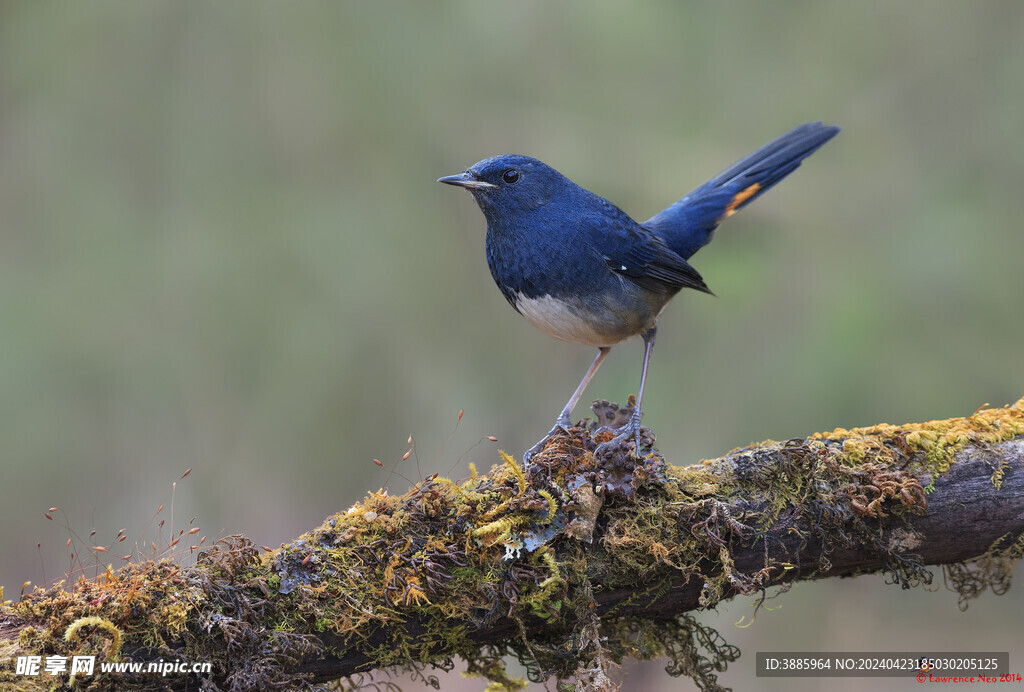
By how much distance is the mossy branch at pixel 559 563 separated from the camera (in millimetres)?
2846

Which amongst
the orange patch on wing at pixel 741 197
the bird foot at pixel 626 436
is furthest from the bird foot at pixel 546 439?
the orange patch on wing at pixel 741 197

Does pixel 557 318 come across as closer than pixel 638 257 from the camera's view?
Yes

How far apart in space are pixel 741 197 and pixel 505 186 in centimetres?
182

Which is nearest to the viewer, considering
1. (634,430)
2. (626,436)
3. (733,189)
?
(626,436)

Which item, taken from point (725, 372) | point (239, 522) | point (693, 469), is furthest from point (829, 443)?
point (239, 522)

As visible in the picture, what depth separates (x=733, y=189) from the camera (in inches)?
209

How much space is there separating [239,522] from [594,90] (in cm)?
488

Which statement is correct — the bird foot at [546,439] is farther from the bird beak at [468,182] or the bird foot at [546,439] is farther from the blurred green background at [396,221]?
the blurred green background at [396,221]

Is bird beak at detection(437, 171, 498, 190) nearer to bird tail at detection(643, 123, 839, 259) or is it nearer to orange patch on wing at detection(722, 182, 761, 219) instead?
bird tail at detection(643, 123, 839, 259)

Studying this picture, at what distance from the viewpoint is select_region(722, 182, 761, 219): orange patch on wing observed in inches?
208

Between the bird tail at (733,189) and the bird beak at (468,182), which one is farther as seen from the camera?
the bird tail at (733,189)

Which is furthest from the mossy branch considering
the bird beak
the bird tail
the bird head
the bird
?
the bird tail

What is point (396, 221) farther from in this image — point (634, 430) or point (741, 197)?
point (634, 430)

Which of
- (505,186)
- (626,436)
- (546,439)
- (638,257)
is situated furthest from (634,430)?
(505,186)
